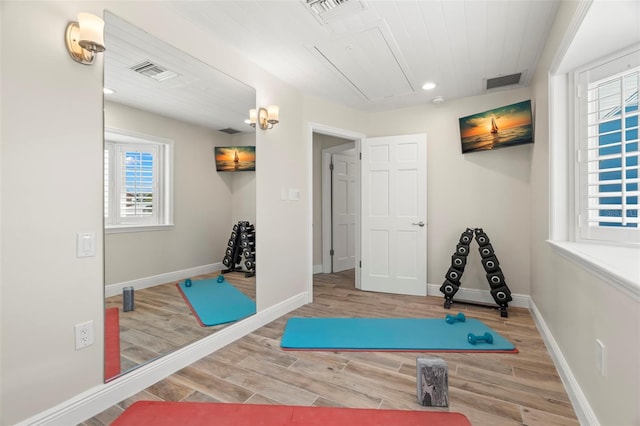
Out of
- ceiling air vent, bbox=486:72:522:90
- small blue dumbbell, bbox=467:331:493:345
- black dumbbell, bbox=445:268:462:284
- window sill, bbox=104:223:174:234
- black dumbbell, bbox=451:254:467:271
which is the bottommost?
small blue dumbbell, bbox=467:331:493:345

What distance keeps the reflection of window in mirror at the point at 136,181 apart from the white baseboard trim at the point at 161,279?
0.34m

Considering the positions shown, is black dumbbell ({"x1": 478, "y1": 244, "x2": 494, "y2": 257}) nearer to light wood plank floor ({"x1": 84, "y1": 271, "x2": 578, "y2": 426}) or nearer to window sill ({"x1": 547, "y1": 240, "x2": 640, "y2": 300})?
light wood plank floor ({"x1": 84, "y1": 271, "x2": 578, "y2": 426})

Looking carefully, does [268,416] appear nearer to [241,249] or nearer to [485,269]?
[241,249]

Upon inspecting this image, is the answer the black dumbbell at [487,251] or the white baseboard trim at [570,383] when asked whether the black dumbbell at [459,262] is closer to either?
the black dumbbell at [487,251]

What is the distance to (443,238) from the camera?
12.9ft

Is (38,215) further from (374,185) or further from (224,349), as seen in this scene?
(374,185)

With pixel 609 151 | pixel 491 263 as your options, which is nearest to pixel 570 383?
pixel 609 151

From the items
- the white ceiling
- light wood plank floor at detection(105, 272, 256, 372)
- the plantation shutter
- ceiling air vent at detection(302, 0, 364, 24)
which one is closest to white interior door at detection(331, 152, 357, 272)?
the white ceiling

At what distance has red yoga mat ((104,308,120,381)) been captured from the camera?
1.76m

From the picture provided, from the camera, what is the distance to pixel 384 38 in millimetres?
2451

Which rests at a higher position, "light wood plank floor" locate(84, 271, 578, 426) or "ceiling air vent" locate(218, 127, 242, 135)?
"ceiling air vent" locate(218, 127, 242, 135)

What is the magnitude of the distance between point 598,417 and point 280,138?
3011mm

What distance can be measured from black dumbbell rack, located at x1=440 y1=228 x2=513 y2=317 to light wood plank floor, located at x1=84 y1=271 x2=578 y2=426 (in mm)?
562

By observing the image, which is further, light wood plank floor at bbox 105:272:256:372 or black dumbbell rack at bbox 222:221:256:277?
black dumbbell rack at bbox 222:221:256:277
